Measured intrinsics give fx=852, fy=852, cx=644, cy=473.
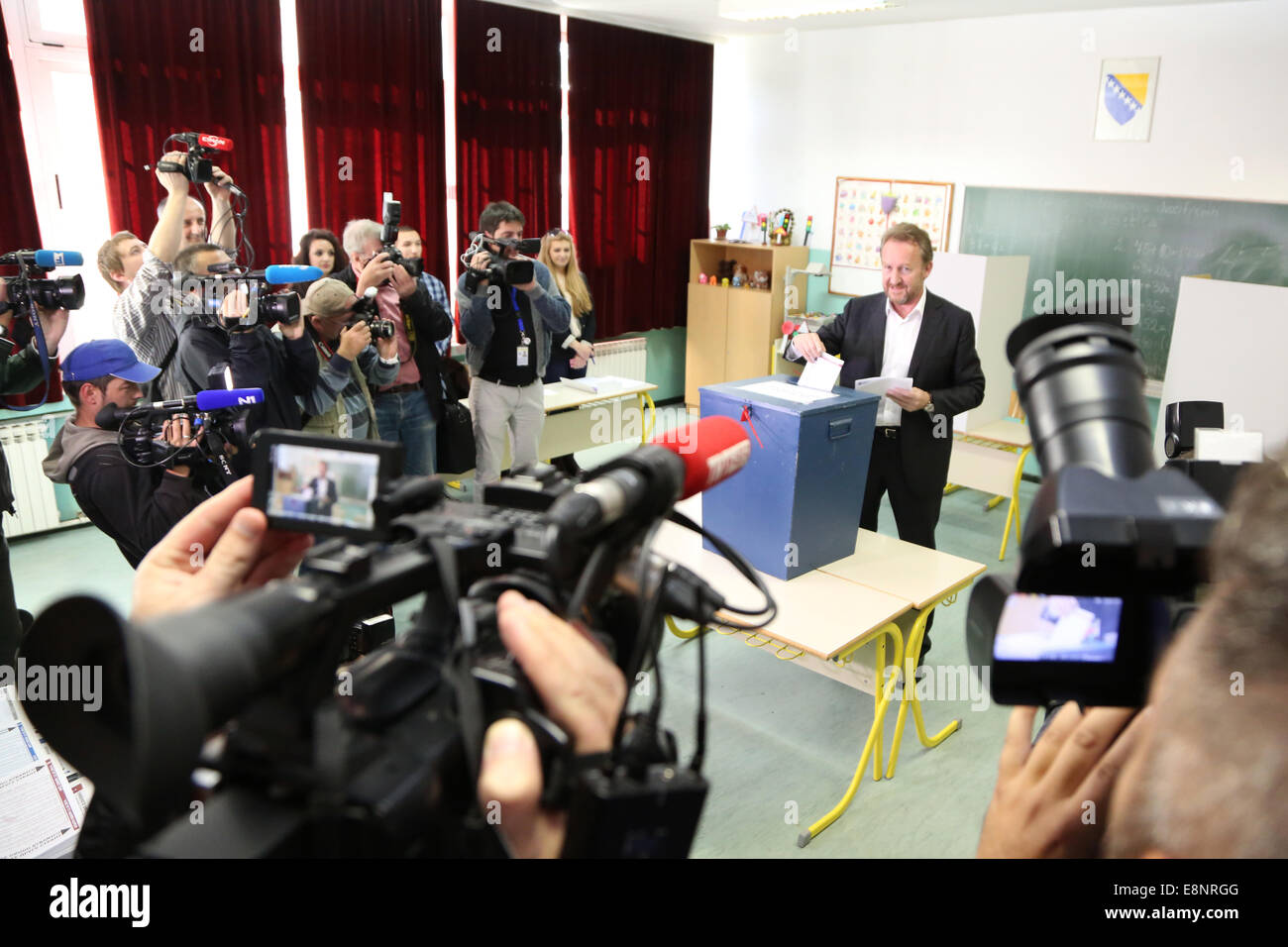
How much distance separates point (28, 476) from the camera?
4.16 meters

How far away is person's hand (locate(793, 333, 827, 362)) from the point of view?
286 centimetres

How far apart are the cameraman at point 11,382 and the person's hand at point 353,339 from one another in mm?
889

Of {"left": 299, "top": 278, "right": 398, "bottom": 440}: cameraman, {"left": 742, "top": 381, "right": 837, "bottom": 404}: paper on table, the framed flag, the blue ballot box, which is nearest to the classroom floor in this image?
the blue ballot box

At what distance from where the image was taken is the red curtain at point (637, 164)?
6.09 meters

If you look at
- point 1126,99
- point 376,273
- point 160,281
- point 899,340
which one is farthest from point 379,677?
point 1126,99

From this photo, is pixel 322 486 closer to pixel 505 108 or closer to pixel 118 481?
pixel 118 481

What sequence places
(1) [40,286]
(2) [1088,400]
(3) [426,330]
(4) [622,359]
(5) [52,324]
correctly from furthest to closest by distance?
(4) [622,359], (3) [426,330], (5) [52,324], (1) [40,286], (2) [1088,400]

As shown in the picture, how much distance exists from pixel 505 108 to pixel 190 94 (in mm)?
1976

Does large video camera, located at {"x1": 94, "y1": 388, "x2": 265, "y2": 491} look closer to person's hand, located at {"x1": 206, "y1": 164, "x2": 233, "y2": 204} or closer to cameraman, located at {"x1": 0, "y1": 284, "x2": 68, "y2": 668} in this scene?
cameraman, located at {"x1": 0, "y1": 284, "x2": 68, "y2": 668}

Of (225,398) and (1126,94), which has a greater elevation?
(1126,94)

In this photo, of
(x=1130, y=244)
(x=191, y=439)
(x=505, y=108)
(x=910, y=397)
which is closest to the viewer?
(x=191, y=439)

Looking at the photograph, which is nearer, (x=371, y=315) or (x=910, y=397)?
(x=910, y=397)

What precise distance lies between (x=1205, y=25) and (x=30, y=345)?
5672 millimetres

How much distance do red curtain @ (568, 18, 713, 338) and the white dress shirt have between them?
3.56 metres
